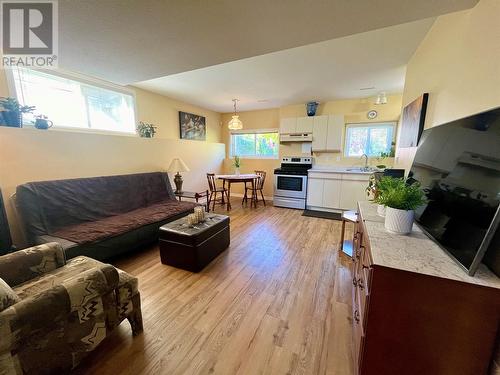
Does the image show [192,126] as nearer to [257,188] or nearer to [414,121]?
[257,188]

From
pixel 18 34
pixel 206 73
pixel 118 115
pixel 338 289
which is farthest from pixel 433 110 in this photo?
pixel 118 115

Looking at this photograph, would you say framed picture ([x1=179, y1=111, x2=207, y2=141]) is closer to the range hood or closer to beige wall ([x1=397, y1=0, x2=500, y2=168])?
the range hood

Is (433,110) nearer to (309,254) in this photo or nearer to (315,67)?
(315,67)

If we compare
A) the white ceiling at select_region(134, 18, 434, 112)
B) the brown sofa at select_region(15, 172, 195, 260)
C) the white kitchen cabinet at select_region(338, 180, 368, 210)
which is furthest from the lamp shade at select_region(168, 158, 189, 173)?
the white kitchen cabinet at select_region(338, 180, 368, 210)

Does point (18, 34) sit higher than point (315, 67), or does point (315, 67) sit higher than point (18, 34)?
point (315, 67)

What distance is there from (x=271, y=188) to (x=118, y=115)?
3866 millimetres

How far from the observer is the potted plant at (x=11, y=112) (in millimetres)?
2043

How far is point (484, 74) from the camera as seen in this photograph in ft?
3.61

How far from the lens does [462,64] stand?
1.33 meters

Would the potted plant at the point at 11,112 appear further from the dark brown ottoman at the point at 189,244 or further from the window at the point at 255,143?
Answer: the window at the point at 255,143

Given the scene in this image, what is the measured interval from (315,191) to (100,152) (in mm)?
4096

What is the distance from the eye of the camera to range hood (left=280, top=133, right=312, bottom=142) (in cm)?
471

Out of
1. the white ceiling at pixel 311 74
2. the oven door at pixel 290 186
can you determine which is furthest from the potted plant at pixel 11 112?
the oven door at pixel 290 186

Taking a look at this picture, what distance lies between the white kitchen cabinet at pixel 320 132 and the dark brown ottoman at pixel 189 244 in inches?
129
